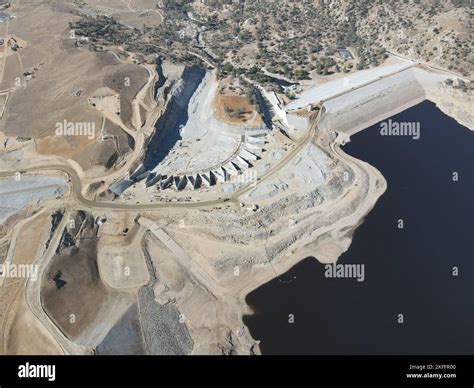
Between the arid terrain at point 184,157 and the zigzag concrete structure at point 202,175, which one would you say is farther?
the zigzag concrete structure at point 202,175

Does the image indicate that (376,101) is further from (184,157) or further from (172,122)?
(184,157)

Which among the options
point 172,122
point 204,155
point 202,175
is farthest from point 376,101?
point 202,175

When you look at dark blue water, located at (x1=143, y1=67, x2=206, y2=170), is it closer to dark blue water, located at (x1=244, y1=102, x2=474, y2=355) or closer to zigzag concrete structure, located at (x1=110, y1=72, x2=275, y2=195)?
zigzag concrete structure, located at (x1=110, y1=72, x2=275, y2=195)

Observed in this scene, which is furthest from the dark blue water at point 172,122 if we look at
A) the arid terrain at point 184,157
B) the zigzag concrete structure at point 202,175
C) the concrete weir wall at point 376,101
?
the concrete weir wall at point 376,101

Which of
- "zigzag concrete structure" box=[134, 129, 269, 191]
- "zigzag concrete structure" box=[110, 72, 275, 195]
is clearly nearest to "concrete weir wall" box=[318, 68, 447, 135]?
"zigzag concrete structure" box=[110, 72, 275, 195]

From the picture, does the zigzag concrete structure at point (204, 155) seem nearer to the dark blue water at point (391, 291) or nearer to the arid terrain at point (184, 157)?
the arid terrain at point (184, 157)

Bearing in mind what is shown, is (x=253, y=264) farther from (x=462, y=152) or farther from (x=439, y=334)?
(x=462, y=152)

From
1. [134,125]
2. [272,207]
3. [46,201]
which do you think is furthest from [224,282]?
[134,125]
